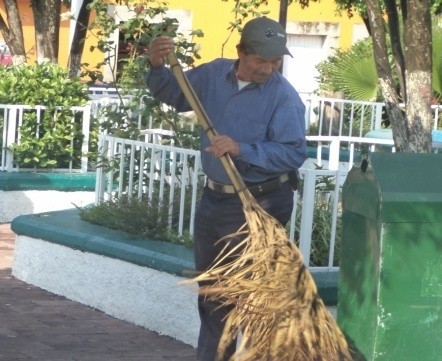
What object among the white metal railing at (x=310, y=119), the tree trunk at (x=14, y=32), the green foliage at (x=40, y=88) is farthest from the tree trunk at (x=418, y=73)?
the tree trunk at (x=14, y=32)

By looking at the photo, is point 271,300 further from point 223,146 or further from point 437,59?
point 437,59

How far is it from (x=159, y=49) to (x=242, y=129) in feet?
1.63

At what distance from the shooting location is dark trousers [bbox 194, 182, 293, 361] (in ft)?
17.0

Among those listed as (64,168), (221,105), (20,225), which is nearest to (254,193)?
(221,105)

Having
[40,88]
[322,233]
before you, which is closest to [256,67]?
[322,233]

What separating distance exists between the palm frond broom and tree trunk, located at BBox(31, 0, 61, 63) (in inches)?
353

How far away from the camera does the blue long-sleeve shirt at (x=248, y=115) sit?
16.4ft

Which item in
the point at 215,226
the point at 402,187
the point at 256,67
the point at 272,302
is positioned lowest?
the point at 272,302

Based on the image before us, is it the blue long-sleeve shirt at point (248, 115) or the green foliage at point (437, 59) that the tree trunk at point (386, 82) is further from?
the green foliage at point (437, 59)

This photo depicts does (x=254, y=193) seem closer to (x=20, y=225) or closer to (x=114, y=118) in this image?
(x=20, y=225)

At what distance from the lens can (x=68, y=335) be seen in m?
6.46

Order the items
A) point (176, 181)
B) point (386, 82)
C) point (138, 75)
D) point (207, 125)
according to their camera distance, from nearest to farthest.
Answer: point (207, 125) < point (176, 181) < point (138, 75) < point (386, 82)

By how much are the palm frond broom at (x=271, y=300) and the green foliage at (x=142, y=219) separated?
209cm

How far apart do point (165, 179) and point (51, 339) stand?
1590 millimetres
